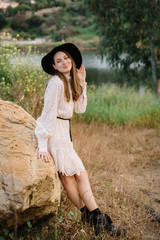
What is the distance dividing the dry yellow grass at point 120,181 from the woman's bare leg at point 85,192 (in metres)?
0.13

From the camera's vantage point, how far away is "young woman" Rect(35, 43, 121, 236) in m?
2.17

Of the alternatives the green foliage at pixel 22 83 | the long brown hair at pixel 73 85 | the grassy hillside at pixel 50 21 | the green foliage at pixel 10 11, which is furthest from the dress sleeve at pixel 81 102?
the green foliage at pixel 10 11

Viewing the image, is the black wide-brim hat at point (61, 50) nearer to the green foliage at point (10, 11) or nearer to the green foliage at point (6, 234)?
the green foliage at point (6, 234)

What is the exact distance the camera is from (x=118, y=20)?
9133 millimetres

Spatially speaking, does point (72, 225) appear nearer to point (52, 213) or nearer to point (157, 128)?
point (52, 213)

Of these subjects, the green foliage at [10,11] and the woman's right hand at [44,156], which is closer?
the woman's right hand at [44,156]

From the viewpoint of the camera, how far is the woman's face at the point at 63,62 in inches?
95.0

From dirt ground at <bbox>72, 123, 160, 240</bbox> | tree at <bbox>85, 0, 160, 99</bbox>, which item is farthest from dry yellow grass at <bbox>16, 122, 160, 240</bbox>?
tree at <bbox>85, 0, 160, 99</bbox>

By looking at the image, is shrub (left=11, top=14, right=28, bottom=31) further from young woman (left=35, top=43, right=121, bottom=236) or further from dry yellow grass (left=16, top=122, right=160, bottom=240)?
young woman (left=35, top=43, right=121, bottom=236)

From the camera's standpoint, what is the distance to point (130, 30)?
9.18m

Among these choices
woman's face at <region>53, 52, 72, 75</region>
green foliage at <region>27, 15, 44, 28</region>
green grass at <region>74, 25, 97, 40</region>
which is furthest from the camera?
green grass at <region>74, 25, 97, 40</region>

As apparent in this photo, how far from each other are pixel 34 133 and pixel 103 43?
8071 millimetres

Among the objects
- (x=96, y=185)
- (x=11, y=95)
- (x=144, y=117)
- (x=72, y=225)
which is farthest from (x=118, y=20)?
(x=72, y=225)

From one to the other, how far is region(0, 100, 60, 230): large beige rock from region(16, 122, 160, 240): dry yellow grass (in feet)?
1.00
